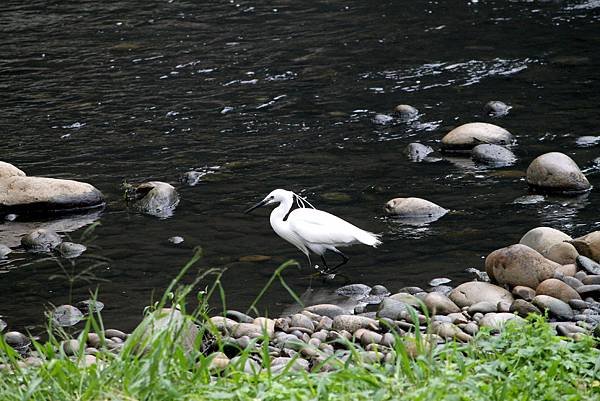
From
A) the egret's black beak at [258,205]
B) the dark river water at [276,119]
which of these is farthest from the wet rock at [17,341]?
the egret's black beak at [258,205]

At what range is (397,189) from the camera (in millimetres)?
8805

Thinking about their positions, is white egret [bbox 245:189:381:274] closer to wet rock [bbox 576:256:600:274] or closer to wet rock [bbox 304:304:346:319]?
wet rock [bbox 304:304:346:319]

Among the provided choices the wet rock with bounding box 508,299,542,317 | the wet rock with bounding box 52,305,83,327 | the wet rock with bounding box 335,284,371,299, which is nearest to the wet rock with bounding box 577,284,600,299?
the wet rock with bounding box 508,299,542,317

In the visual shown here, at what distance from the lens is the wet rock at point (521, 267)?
21.4ft

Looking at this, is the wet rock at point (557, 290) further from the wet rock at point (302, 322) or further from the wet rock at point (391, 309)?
the wet rock at point (302, 322)

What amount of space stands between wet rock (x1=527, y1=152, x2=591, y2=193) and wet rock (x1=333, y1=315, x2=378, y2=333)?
3075 mm

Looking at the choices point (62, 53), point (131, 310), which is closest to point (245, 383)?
point (131, 310)

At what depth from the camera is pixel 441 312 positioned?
6.16 m

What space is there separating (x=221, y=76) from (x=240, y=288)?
566 centimetres

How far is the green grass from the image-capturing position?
368 centimetres

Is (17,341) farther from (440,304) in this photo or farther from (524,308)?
(524,308)

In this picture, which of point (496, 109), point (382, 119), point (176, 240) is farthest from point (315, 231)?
point (496, 109)

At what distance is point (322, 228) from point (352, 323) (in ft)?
5.35

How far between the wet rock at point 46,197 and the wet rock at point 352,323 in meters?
3.45
